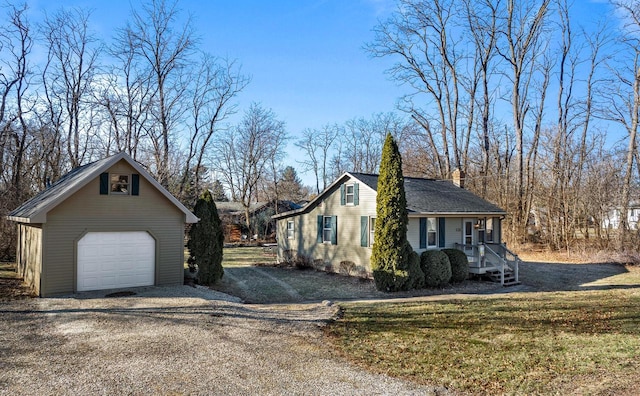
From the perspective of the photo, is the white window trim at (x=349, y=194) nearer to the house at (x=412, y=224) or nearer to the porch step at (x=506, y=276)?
the house at (x=412, y=224)

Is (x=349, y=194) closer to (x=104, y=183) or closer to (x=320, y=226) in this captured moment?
(x=320, y=226)

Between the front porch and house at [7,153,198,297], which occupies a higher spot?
house at [7,153,198,297]

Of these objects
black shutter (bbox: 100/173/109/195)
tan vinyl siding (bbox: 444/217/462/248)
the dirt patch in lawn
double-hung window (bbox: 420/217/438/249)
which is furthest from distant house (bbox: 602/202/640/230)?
the dirt patch in lawn

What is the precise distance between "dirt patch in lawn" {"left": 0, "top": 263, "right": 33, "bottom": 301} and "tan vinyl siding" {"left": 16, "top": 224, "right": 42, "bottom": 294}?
0.63ft

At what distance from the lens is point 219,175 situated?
44.3 m

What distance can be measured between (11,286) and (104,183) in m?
4.64

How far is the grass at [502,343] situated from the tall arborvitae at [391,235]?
9.01ft

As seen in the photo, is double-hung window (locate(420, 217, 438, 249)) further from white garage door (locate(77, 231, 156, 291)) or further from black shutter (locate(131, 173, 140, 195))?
black shutter (locate(131, 173, 140, 195))

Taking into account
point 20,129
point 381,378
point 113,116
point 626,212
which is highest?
point 113,116

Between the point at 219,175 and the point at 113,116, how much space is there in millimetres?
16273

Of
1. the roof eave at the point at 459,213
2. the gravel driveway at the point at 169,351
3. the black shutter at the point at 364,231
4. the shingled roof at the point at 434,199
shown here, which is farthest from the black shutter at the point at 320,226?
the gravel driveway at the point at 169,351

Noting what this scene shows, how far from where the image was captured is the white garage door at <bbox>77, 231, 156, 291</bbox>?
12484 millimetres

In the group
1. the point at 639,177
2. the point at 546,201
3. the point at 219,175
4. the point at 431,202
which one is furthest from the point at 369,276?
the point at 219,175

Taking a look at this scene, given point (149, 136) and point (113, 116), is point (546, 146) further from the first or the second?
point (113, 116)
